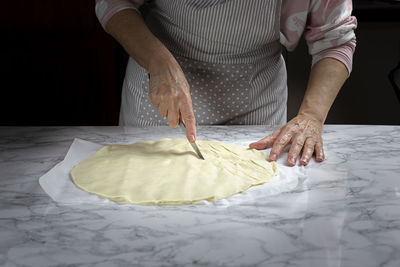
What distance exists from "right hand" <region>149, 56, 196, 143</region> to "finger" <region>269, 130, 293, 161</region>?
0.20 meters

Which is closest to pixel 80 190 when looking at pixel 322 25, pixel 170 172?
pixel 170 172

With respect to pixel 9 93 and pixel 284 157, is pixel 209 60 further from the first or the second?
pixel 9 93

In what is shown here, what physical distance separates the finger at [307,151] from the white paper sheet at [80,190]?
0.02 m

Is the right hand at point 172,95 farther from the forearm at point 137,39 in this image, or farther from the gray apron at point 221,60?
the gray apron at point 221,60

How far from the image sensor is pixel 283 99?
1.52 metres

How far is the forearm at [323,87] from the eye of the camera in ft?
4.10

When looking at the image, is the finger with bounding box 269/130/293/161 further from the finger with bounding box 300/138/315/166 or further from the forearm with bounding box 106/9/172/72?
the forearm with bounding box 106/9/172/72

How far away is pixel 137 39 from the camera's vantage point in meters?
1.23

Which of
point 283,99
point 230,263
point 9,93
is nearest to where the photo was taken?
point 230,263

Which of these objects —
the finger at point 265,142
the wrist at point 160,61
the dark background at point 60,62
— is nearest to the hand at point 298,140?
the finger at point 265,142

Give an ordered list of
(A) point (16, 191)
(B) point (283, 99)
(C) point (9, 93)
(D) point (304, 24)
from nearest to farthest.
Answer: (A) point (16, 191) → (D) point (304, 24) → (B) point (283, 99) → (C) point (9, 93)

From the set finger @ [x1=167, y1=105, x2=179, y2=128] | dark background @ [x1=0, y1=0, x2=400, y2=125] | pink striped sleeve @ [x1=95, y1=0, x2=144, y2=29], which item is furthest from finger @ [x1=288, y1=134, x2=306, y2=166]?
dark background @ [x1=0, y1=0, x2=400, y2=125]

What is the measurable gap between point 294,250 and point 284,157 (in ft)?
1.50

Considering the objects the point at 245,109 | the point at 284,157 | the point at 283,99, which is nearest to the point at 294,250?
the point at 284,157
